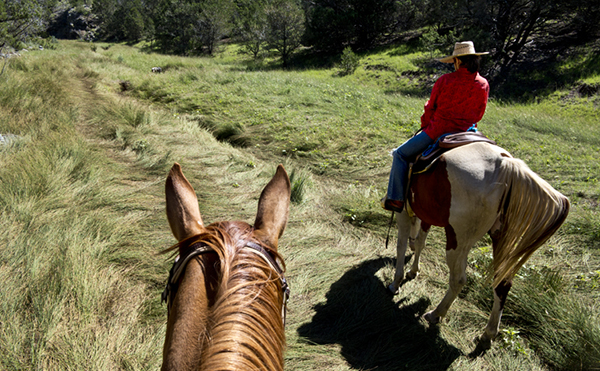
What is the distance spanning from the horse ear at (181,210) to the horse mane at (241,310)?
0.11 metres

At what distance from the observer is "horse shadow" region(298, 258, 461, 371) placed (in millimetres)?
2594

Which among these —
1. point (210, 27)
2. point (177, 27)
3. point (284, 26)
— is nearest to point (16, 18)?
point (284, 26)

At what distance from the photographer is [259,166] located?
6.12 metres

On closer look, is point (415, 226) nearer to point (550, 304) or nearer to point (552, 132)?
point (550, 304)

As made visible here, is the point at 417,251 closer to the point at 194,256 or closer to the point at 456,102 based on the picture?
the point at 456,102

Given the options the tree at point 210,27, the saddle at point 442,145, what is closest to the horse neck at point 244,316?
the saddle at point 442,145

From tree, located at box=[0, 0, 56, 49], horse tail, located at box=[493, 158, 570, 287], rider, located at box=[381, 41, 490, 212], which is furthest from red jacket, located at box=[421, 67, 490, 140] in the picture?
tree, located at box=[0, 0, 56, 49]

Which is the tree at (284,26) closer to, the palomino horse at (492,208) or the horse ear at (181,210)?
the palomino horse at (492,208)

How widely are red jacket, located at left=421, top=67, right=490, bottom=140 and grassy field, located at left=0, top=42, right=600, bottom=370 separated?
1571 millimetres

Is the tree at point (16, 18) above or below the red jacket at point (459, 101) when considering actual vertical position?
above

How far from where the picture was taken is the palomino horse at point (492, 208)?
2.22m

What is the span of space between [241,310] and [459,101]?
2758 mm

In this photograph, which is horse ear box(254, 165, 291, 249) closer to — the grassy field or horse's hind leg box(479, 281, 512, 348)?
the grassy field

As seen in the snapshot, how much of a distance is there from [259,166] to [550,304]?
4.73 meters
